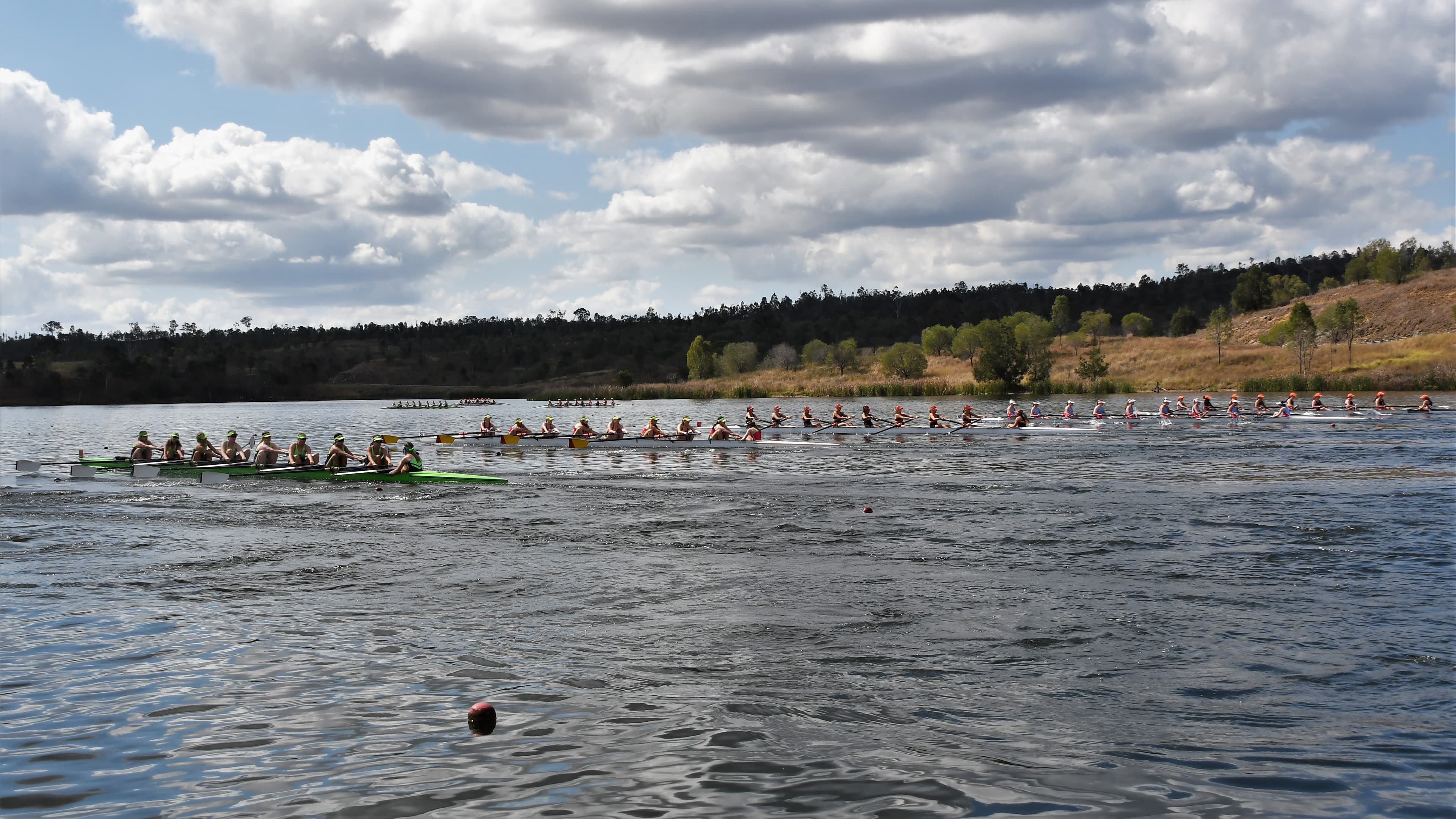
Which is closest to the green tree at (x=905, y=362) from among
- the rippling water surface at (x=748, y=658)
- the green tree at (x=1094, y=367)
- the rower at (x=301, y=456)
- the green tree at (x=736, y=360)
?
the green tree at (x=1094, y=367)

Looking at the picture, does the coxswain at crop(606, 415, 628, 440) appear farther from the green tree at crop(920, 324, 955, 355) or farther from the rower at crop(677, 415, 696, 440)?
the green tree at crop(920, 324, 955, 355)

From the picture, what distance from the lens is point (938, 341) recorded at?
144 meters

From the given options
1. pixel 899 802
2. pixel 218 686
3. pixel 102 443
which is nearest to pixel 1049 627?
pixel 899 802

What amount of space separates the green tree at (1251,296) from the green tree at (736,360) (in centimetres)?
7048

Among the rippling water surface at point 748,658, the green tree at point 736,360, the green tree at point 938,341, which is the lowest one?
the rippling water surface at point 748,658

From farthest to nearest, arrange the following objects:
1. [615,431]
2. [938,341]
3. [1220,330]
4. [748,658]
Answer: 1. [938,341]
2. [1220,330]
3. [615,431]
4. [748,658]

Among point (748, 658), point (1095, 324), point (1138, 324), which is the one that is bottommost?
point (748, 658)

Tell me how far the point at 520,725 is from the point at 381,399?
15026 centimetres

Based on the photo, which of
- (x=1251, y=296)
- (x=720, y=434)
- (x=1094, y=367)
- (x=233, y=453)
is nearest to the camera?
(x=233, y=453)

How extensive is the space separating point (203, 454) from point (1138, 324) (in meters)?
139

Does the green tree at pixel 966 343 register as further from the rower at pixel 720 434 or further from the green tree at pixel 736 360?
the rower at pixel 720 434

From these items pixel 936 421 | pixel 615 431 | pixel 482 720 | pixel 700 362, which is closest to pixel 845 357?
pixel 700 362

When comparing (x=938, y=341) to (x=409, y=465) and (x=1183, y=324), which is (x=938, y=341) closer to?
(x=1183, y=324)

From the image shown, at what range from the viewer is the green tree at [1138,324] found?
150 m
